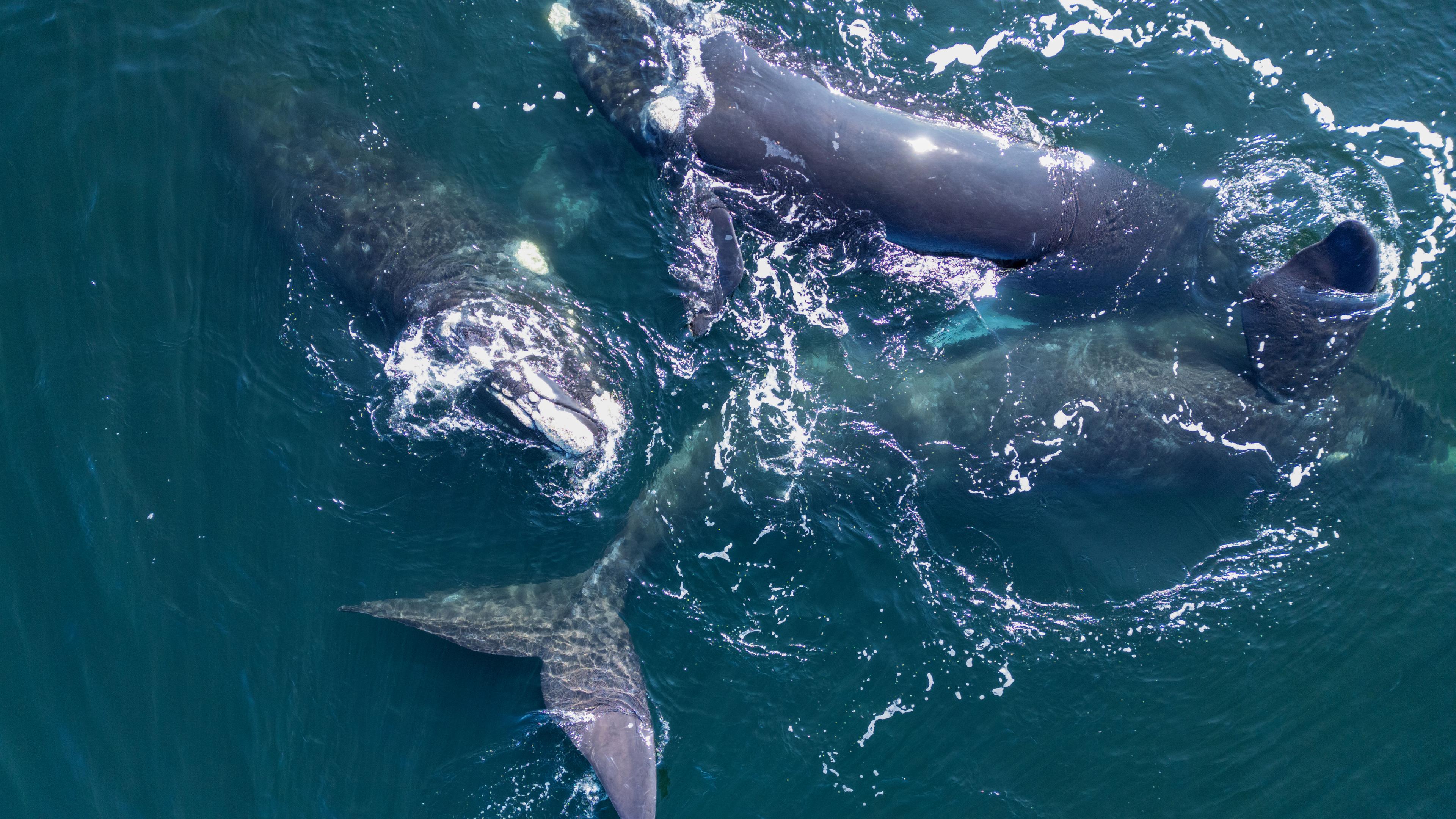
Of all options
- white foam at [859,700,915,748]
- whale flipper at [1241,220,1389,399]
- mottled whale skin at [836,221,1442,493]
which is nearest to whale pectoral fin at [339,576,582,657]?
white foam at [859,700,915,748]

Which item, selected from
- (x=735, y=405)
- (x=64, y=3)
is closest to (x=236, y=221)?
(x=64, y=3)

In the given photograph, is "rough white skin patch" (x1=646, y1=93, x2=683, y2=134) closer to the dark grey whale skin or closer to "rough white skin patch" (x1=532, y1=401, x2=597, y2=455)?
the dark grey whale skin

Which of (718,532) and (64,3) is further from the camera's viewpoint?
(64,3)

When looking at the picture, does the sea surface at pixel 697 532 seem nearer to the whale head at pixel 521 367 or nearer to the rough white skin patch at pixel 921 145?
the whale head at pixel 521 367

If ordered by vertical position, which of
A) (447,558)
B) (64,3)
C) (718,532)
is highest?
(64,3)

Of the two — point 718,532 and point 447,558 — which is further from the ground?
point 718,532

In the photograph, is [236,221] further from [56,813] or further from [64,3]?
[56,813]

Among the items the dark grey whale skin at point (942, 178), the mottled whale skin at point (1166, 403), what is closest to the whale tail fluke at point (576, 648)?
the mottled whale skin at point (1166, 403)
